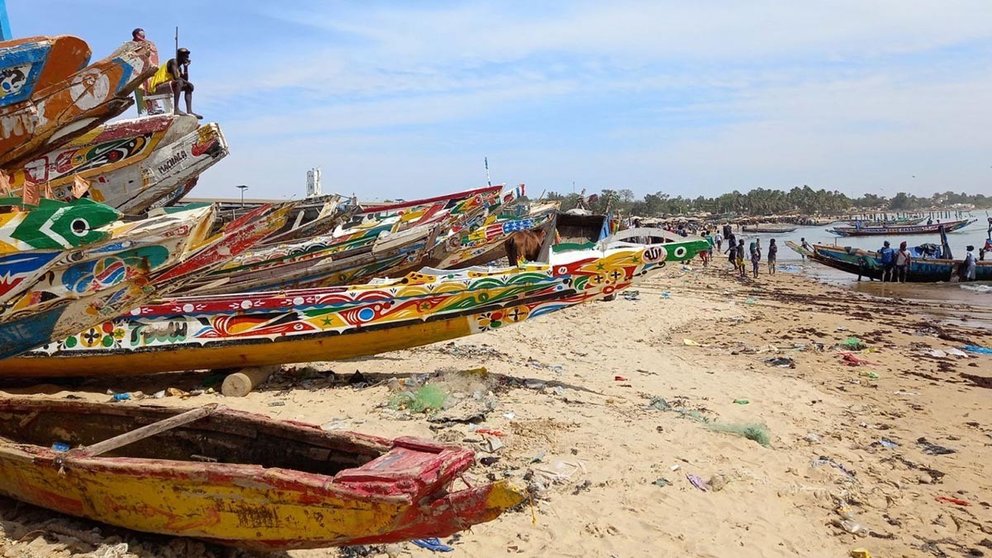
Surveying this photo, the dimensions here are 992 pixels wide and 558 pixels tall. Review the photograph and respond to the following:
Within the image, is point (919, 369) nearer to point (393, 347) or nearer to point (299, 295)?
point (393, 347)

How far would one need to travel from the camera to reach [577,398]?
8375mm

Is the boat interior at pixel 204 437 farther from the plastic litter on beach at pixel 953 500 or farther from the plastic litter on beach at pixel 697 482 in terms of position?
the plastic litter on beach at pixel 953 500

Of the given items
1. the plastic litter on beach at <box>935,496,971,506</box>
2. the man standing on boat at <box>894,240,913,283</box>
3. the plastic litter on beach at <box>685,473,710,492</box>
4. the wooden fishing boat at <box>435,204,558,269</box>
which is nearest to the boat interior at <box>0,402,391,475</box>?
the plastic litter on beach at <box>685,473,710,492</box>

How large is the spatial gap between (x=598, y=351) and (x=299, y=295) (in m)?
5.27

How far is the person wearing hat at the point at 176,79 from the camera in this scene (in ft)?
33.0

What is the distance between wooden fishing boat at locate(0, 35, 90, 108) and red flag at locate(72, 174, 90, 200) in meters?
2.55

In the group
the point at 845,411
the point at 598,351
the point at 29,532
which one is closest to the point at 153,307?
the point at 29,532

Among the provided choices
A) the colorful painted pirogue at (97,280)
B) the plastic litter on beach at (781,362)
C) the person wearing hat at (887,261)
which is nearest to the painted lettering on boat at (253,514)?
the colorful painted pirogue at (97,280)

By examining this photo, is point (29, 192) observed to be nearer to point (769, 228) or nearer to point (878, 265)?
point (878, 265)

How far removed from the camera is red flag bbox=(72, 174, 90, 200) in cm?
870

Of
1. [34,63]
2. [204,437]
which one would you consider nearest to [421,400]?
[204,437]

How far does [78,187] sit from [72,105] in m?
2.49

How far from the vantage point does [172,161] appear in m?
10.5

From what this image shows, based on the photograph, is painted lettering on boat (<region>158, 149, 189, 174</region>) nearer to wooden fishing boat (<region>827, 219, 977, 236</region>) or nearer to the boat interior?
the boat interior
